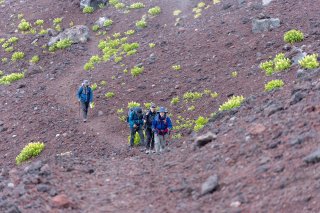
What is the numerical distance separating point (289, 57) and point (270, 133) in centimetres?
1013

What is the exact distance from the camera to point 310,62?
58.7ft

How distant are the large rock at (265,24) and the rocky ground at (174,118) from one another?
6.5 inches

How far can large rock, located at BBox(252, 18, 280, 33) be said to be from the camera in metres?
23.7

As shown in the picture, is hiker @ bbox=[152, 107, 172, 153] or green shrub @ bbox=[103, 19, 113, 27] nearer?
hiker @ bbox=[152, 107, 172, 153]

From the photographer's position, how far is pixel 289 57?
2012 centimetres

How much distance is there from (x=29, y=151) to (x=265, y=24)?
13.3 metres

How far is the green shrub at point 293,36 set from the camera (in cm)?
2152

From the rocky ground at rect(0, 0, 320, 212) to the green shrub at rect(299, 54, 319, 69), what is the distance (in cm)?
58

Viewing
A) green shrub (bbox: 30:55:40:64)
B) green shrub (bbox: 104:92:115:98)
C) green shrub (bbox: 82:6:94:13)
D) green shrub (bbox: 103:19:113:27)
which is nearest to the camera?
green shrub (bbox: 104:92:115:98)

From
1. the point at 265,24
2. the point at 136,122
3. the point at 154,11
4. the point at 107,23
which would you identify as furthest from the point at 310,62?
the point at 107,23

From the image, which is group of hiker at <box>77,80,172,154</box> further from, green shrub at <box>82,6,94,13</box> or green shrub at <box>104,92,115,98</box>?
green shrub at <box>82,6,94,13</box>

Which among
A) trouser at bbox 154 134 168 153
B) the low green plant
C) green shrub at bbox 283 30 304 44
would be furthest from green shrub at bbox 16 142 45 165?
the low green plant

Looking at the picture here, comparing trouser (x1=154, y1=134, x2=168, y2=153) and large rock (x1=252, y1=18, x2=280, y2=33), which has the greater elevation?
Answer: trouser (x1=154, y1=134, x2=168, y2=153)

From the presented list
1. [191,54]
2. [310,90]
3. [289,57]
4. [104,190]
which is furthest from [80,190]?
[191,54]
